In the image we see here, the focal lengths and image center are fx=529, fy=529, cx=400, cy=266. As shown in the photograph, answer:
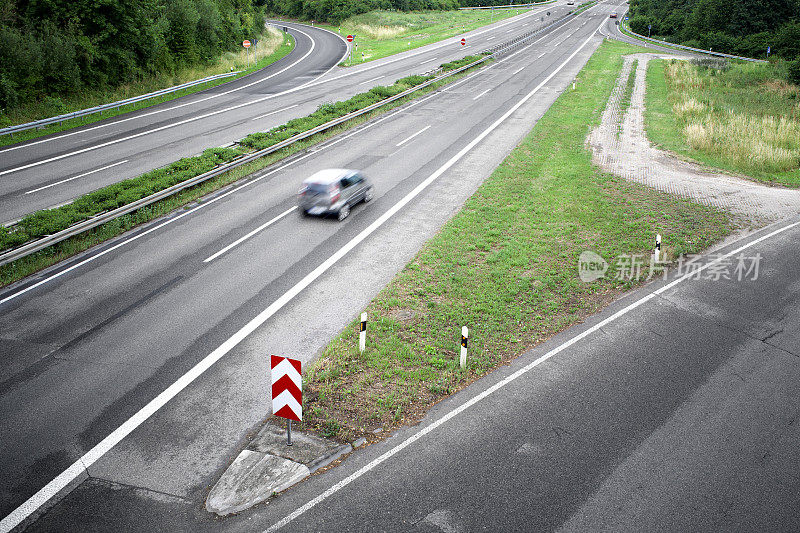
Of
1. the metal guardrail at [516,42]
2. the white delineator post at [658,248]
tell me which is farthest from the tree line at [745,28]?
the white delineator post at [658,248]

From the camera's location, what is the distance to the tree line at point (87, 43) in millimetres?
28516

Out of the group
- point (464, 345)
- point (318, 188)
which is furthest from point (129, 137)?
point (464, 345)

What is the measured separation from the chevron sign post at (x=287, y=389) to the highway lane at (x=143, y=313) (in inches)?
37.2

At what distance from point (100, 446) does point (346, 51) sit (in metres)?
58.9

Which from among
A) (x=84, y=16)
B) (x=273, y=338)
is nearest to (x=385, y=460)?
(x=273, y=338)

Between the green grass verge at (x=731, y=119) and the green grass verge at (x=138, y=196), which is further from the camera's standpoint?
the green grass verge at (x=731, y=119)

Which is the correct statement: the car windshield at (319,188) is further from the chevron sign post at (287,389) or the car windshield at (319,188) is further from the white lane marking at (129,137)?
the white lane marking at (129,137)

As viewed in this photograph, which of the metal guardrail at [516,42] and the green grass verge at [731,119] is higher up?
the metal guardrail at [516,42]

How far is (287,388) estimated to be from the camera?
27.3 feet

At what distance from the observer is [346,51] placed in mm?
60438

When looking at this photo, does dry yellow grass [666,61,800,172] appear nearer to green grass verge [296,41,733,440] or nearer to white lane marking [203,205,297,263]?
green grass verge [296,41,733,440]

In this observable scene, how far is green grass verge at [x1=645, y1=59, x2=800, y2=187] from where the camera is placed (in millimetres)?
23516

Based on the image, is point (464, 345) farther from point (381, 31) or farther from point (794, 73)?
point (381, 31)

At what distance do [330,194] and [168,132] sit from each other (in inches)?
619
